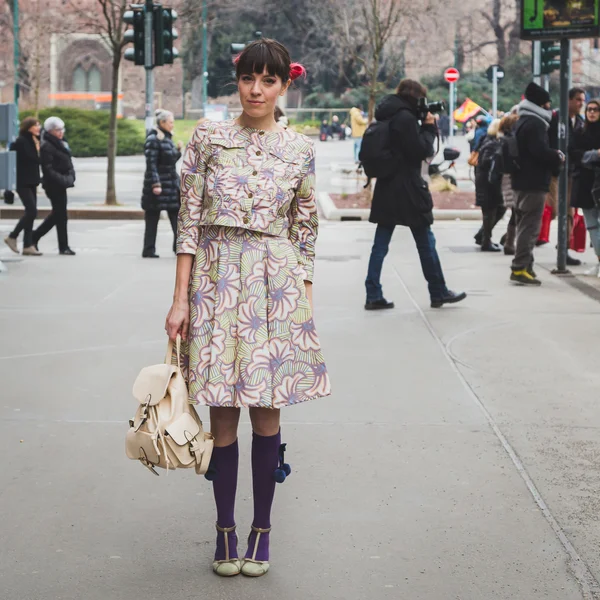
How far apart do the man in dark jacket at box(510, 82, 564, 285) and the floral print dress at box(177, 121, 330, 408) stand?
8.15 meters

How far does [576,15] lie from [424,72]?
67.5 m

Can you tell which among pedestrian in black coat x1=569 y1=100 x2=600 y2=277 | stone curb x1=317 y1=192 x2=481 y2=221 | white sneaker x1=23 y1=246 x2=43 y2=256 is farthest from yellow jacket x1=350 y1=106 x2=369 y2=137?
pedestrian in black coat x1=569 y1=100 x2=600 y2=277

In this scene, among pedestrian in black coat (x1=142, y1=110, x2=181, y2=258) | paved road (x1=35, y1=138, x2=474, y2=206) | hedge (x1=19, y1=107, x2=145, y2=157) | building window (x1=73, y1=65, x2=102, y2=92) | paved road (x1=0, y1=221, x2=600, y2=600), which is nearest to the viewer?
paved road (x1=0, y1=221, x2=600, y2=600)

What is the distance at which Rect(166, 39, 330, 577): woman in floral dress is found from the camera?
13.7 feet

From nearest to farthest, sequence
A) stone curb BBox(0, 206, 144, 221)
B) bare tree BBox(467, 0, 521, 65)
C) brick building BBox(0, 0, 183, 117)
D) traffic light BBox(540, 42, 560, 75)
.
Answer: stone curb BBox(0, 206, 144, 221) → traffic light BBox(540, 42, 560, 75) → bare tree BBox(467, 0, 521, 65) → brick building BBox(0, 0, 183, 117)

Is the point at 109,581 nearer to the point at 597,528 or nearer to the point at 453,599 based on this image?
the point at 453,599

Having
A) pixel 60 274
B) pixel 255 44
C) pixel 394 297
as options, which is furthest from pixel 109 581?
pixel 60 274

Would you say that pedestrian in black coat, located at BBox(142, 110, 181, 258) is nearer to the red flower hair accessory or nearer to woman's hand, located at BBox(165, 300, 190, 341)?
the red flower hair accessory

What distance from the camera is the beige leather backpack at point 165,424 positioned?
395 cm

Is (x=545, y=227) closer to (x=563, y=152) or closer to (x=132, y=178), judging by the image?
(x=563, y=152)

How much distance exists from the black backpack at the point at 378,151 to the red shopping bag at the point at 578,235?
4.40 m

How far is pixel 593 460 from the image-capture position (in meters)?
5.93

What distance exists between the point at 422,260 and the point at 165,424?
23.4 ft

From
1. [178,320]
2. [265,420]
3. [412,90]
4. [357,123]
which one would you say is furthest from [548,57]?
[178,320]
